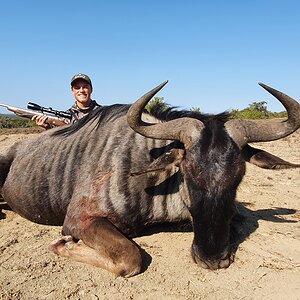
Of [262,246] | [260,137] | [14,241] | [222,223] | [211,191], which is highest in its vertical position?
[260,137]

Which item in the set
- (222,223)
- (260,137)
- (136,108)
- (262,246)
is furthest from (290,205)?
(136,108)

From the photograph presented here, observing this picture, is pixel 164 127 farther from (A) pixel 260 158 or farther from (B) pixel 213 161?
(A) pixel 260 158

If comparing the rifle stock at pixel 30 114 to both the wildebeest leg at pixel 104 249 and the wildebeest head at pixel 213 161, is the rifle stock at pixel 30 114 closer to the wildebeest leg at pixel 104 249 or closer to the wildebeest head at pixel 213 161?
the wildebeest leg at pixel 104 249

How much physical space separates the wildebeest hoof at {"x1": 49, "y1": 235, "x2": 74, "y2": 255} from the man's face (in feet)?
11.4

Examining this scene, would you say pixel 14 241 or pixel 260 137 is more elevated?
pixel 260 137

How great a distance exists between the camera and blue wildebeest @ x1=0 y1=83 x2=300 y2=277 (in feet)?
11.7

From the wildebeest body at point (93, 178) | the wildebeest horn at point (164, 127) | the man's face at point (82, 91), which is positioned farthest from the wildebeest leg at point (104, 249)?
the man's face at point (82, 91)

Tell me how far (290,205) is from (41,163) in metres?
3.78

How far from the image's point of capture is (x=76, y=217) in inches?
167

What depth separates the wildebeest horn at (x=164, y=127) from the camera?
12.3ft

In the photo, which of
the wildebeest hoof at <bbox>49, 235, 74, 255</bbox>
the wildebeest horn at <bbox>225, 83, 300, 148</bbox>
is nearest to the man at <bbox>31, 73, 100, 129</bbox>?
the wildebeest hoof at <bbox>49, 235, 74, 255</bbox>

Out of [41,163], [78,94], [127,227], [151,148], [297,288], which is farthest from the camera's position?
[78,94]

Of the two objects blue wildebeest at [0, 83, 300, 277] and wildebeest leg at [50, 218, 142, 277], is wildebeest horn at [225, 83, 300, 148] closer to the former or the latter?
blue wildebeest at [0, 83, 300, 277]

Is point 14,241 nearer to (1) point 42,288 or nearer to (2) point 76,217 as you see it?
(2) point 76,217
